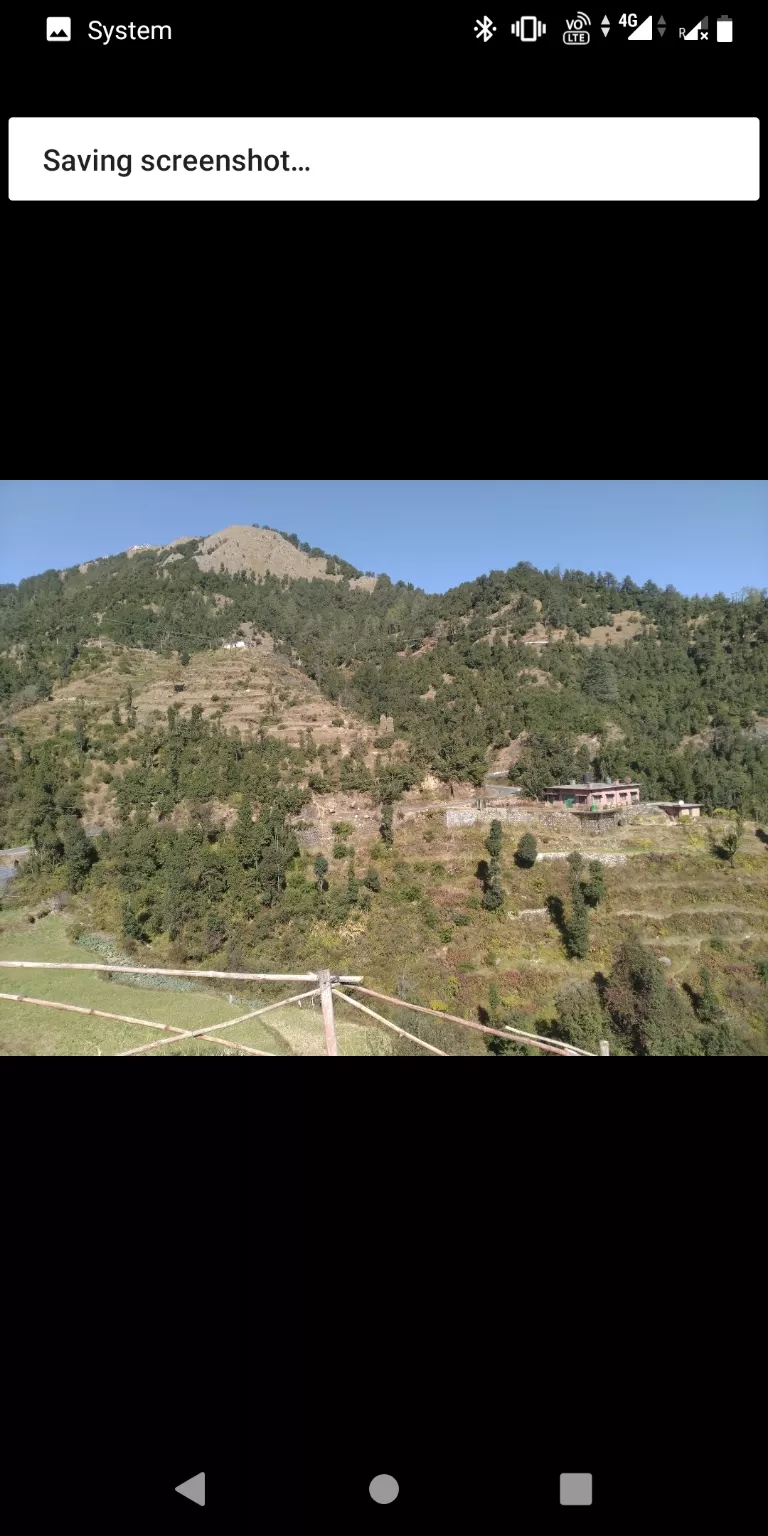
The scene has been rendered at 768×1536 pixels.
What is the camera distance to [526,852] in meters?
4.93
